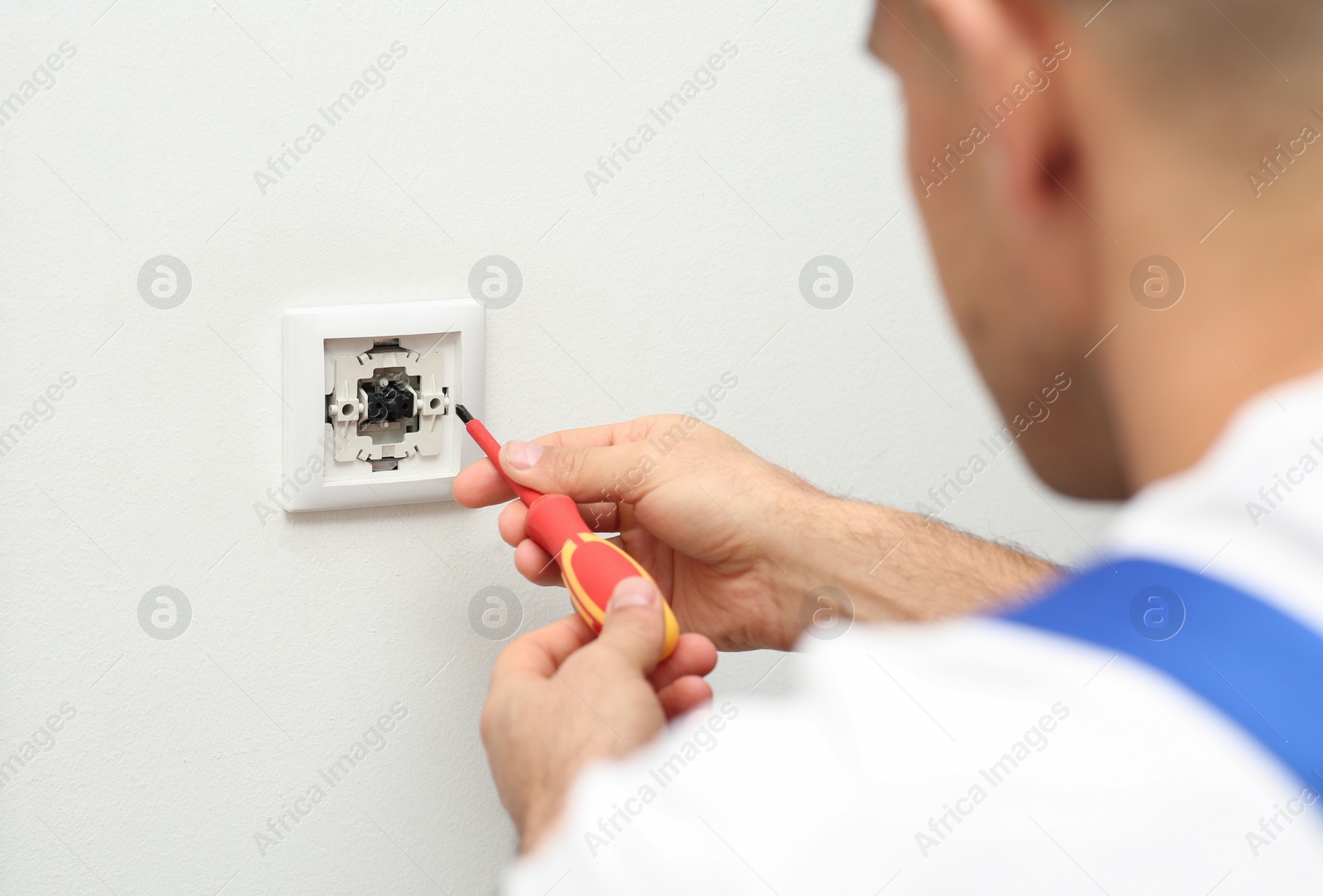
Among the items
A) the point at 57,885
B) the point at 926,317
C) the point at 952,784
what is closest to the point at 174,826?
the point at 57,885

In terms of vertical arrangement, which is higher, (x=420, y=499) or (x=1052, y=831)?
(x=420, y=499)

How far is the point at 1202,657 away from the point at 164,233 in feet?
1.53

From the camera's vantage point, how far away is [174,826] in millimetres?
548

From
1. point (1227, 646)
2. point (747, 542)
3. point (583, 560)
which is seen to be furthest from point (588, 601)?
point (1227, 646)

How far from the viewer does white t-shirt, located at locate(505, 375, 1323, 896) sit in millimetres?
306

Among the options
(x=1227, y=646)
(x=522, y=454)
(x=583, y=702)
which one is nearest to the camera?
(x=1227, y=646)

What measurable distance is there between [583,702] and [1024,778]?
17 cm

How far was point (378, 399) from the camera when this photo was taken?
21.6 inches

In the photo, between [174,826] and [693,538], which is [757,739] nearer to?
[693,538]

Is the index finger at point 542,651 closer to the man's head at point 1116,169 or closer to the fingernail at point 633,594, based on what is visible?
the fingernail at point 633,594

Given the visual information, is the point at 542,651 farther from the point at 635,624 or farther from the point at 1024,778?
the point at 1024,778

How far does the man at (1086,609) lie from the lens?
1.01ft

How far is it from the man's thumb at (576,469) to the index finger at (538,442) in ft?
0.04

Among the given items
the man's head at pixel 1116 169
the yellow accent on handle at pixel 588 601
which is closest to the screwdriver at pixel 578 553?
the yellow accent on handle at pixel 588 601
